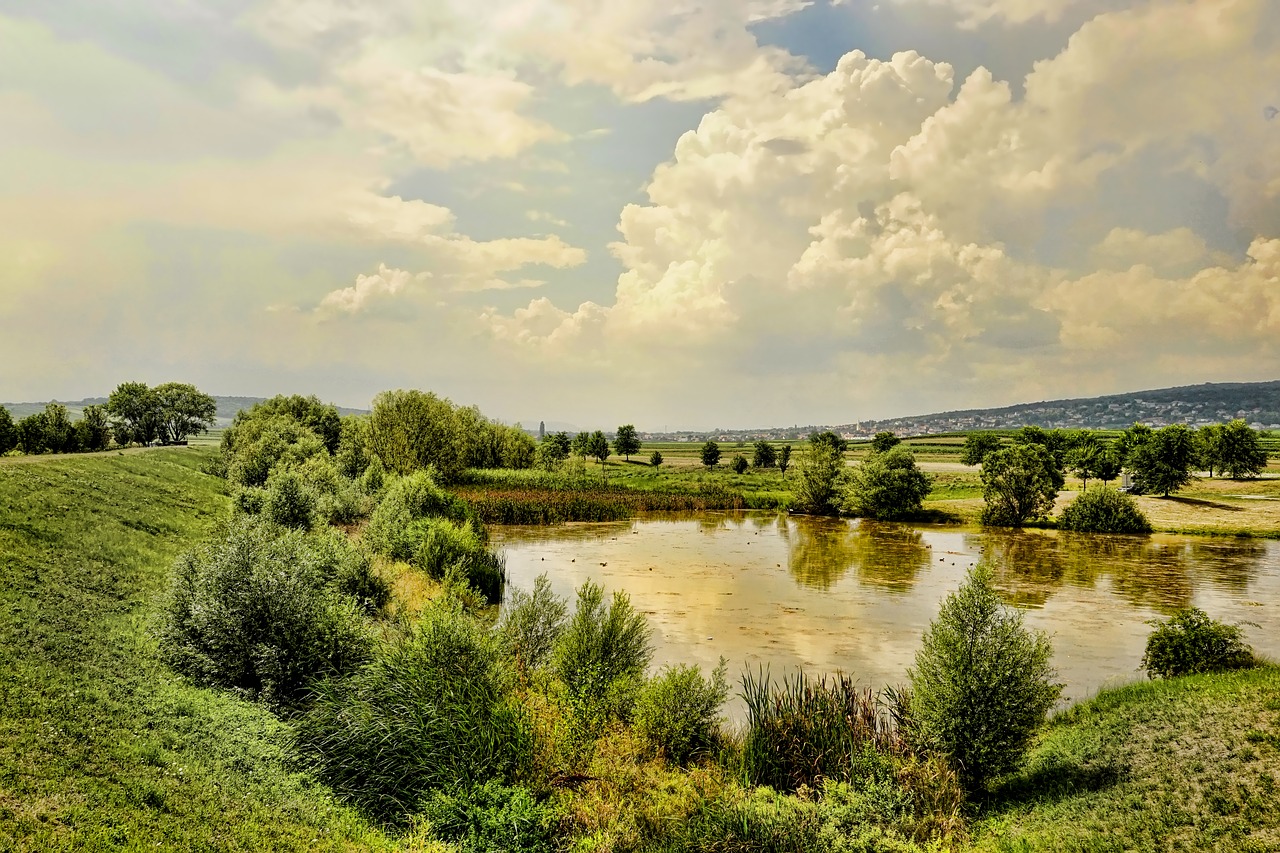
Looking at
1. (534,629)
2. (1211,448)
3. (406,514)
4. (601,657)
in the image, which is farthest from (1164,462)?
(601,657)

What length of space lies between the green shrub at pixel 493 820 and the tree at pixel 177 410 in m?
117

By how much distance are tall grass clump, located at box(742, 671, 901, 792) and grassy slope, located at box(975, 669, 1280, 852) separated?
217 centimetres

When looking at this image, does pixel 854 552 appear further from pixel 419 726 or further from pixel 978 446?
pixel 978 446

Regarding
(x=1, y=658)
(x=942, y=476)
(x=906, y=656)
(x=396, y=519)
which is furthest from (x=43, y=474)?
(x=942, y=476)

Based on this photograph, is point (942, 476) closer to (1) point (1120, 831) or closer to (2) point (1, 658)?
(1) point (1120, 831)

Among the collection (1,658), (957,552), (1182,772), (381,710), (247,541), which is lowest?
(957,552)

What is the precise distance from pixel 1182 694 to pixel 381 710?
16122 mm

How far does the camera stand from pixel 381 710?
12.5 meters

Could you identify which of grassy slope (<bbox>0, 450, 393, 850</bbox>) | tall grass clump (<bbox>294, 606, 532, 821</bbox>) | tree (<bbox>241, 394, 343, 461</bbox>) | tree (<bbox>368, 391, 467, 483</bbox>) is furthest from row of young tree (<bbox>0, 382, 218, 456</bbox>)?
tall grass clump (<bbox>294, 606, 532, 821</bbox>)

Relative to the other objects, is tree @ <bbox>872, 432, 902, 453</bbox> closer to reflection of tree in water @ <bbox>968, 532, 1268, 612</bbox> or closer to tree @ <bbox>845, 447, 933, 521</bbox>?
tree @ <bbox>845, 447, 933, 521</bbox>

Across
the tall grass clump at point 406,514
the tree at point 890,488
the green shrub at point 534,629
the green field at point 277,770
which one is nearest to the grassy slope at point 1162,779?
the green field at point 277,770

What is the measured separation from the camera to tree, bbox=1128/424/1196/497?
6397cm

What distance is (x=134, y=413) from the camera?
330ft

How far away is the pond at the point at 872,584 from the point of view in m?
21.8
